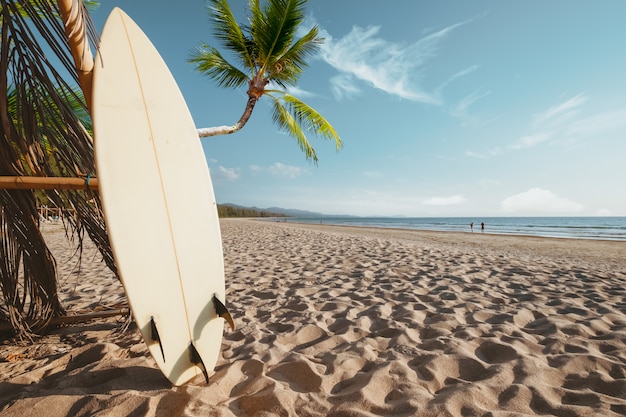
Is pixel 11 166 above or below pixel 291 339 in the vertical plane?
above

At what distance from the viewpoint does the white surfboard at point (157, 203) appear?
1.44 metres

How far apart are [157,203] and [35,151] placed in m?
0.97

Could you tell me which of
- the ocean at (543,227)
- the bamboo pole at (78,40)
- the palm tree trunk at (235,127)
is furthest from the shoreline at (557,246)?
the bamboo pole at (78,40)

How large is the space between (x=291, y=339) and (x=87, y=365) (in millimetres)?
1283

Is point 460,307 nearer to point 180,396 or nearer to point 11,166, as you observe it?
point 180,396

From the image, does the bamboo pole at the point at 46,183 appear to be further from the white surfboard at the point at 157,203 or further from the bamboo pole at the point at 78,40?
the bamboo pole at the point at 78,40

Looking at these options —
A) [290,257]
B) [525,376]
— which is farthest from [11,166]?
[290,257]

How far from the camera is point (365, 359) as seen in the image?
181 cm

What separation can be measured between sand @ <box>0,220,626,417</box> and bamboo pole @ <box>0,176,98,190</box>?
103cm

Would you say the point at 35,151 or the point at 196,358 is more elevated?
the point at 35,151

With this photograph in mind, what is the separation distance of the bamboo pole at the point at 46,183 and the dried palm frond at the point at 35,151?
7 centimetres

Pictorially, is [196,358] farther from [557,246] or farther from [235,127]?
[557,246]

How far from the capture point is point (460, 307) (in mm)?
2713

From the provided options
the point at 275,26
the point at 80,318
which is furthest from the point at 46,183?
the point at 275,26
